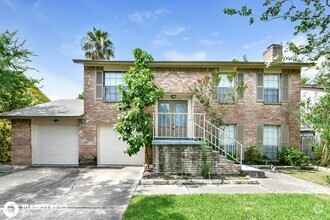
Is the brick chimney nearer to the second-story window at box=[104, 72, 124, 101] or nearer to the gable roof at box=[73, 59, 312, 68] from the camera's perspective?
the gable roof at box=[73, 59, 312, 68]

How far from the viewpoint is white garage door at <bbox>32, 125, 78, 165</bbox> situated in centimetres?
1040

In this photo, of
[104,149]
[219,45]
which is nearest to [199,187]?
[104,149]

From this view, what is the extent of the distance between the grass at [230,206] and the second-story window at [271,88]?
5766 millimetres

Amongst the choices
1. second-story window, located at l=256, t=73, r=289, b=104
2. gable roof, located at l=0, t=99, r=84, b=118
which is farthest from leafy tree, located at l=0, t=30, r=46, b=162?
second-story window, located at l=256, t=73, r=289, b=104

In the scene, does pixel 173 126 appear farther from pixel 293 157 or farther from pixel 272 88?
pixel 293 157

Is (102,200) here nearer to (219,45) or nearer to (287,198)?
(287,198)

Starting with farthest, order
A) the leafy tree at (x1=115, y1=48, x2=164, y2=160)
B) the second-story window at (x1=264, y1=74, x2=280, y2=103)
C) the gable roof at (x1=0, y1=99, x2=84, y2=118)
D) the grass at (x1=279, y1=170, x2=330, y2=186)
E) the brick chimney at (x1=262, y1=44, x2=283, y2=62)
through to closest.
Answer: the brick chimney at (x1=262, y1=44, x2=283, y2=62), the second-story window at (x1=264, y1=74, x2=280, y2=103), the gable roof at (x1=0, y1=99, x2=84, y2=118), the grass at (x1=279, y1=170, x2=330, y2=186), the leafy tree at (x1=115, y1=48, x2=164, y2=160)

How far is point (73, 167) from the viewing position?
32.3 feet

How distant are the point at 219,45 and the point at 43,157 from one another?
11272 millimetres

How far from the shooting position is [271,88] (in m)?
10.6

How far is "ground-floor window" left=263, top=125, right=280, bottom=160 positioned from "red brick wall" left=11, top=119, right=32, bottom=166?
40.2ft

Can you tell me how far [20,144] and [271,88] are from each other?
1337 cm

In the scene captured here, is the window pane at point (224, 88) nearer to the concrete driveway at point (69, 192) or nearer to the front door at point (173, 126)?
the front door at point (173, 126)

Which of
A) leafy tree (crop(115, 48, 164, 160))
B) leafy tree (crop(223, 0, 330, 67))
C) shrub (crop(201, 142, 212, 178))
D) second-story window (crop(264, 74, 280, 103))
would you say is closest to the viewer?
leafy tree (crop(223, 0, 330, 67))
